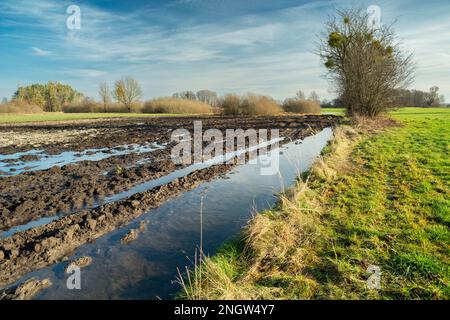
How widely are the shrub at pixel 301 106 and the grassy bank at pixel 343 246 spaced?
43787 millimetres

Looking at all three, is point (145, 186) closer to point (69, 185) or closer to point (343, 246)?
point (69, 185)

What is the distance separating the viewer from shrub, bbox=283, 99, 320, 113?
161 feet

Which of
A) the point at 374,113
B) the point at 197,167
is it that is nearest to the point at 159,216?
the point at 197,167

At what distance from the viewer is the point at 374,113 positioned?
2217 centimetres

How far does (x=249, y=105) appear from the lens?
151 ft

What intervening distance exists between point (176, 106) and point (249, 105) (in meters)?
16.5

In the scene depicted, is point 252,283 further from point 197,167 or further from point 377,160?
point 377,160

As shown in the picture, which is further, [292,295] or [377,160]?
[377,160]

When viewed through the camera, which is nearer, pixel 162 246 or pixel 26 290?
pixel 26 290

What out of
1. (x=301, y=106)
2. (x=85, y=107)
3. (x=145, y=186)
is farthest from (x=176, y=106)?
(x=145, y=186)

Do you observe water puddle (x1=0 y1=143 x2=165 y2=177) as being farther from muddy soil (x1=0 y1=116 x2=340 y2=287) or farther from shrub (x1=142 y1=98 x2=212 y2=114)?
shrub (x1=142 y1=98 x2=212 y2=114)

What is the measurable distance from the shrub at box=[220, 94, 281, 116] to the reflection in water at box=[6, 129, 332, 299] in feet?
127

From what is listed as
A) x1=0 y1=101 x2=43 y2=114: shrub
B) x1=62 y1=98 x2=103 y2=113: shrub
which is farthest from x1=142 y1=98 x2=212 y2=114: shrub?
x1=0 y1=101 x2=43 y2=114: shrub
